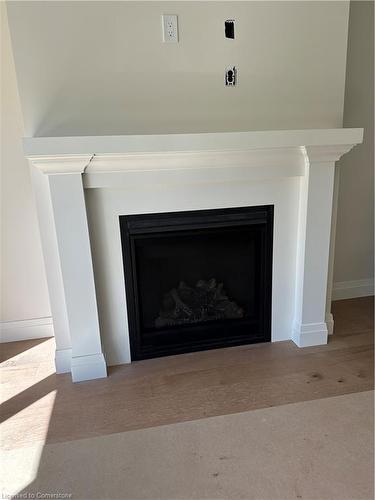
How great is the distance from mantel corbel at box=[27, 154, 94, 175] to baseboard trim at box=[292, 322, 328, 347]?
150 cm

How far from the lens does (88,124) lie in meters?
1.79

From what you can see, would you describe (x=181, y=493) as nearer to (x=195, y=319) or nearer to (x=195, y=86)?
(x=195, y=319)

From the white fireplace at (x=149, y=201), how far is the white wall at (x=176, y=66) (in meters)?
0.19

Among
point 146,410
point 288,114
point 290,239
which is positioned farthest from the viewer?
point 290,239

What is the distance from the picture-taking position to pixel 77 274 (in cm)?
186

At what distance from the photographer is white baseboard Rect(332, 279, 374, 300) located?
9.46ft

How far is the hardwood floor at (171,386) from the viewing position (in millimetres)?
1659

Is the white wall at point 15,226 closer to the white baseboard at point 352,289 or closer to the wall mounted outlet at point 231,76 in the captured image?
the wall mounted outlet at point 231,76

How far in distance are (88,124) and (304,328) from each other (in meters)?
1.63

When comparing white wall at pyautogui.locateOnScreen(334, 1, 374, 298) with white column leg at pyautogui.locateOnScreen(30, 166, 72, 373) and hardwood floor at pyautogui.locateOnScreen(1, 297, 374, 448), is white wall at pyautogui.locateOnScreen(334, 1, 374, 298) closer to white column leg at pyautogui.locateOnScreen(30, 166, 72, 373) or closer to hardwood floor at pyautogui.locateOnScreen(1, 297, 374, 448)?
hardwood floor at pyautogui.locateOnScreen(1, 297, 374, 448)

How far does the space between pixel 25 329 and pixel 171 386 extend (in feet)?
3.72

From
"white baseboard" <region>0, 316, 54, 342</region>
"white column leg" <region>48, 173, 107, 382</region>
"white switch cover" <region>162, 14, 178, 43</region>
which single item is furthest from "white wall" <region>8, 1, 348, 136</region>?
"white baseboard" <region>0, 316, 54, 342</region>

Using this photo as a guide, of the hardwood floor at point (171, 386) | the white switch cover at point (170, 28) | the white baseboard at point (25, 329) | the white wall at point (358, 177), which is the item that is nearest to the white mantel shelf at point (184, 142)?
the white switch cover at point (170, 28)

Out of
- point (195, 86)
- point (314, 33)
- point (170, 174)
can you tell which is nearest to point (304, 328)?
point (170, 174)
